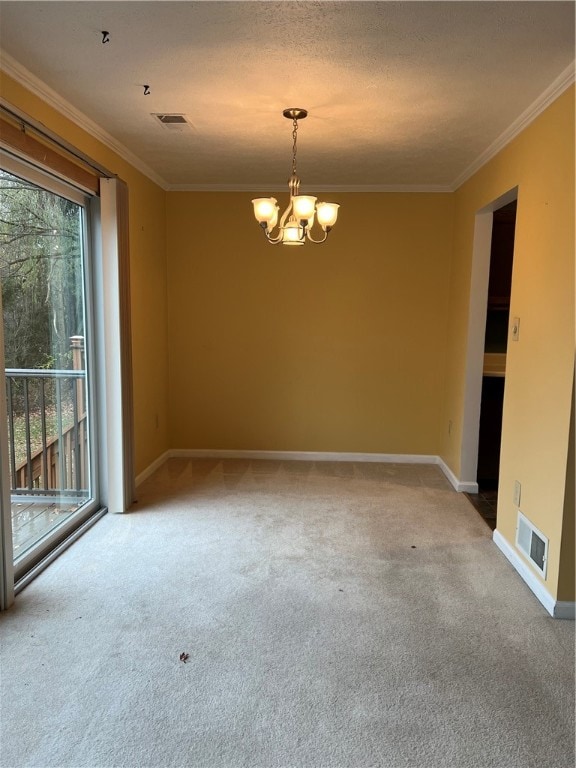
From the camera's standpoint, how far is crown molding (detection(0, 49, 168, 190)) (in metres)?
2.33

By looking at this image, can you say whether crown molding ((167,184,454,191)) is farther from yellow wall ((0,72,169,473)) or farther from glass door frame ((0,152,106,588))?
glass door frame ((0,152,106,588))

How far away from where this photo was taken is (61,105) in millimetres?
2779

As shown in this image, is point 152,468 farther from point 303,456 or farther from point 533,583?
point 533,583

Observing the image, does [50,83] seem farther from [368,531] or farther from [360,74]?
[368,531]

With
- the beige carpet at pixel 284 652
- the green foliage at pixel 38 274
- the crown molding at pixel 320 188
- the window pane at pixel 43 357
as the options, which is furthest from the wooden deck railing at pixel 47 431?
the crown molding at pixel 320 188

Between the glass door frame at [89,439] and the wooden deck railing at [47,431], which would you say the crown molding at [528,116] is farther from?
the wooden deck railing at [47,431]

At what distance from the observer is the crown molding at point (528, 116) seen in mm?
2350

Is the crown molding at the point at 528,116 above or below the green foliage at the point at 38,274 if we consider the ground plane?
above

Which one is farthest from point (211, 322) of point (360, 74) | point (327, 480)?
point (360, 74)

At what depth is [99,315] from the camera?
11.5ft

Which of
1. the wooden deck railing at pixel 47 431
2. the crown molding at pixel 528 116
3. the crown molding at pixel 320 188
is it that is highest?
the crown molding at pixel 320 188

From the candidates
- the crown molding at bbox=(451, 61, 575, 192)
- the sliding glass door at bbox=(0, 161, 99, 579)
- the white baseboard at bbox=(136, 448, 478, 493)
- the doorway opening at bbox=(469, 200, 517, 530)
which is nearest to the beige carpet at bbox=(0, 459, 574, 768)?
the sliding glass door at bbox=(0, 161, 99, 579)

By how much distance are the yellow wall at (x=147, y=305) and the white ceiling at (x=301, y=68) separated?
1.42ft

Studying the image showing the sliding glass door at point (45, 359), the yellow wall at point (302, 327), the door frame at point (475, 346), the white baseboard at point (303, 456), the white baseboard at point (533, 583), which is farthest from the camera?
the white baseboard at point (303, 456)
